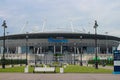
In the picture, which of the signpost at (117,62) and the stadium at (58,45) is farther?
the stadium at (58,45)

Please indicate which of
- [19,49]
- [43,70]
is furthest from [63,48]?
[43,70]

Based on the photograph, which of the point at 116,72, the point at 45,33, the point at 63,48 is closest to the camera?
the point at 116,72

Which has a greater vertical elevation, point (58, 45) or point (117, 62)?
point (58, 45)

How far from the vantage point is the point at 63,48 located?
187250mm

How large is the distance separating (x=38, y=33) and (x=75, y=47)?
21935 millimetres

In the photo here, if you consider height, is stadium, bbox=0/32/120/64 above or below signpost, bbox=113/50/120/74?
above

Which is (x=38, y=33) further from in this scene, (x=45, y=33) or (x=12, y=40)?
(x=12, y=40)

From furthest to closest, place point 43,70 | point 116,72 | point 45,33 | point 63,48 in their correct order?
point 63,48, point 45,33, point 43,70, point 116,72

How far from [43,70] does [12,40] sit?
139 meters

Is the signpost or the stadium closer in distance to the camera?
the signpost

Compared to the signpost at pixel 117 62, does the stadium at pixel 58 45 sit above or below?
above

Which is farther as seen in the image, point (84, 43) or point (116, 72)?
point (84, 43)

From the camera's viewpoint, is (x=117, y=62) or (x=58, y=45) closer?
(x=117, y=62)

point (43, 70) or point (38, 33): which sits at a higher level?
point (38, 33)
